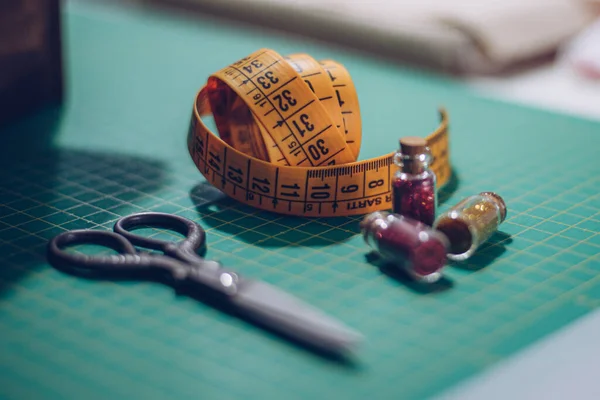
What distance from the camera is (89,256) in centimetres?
106

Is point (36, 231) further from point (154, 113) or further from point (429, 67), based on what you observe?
point (429, 67)

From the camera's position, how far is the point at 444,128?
57.4 inches

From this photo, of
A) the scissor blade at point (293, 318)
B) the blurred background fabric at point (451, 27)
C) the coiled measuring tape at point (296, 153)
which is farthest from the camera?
the blurred background fabric at point (451, 27)

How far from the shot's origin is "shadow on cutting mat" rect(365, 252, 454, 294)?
108 centimetres

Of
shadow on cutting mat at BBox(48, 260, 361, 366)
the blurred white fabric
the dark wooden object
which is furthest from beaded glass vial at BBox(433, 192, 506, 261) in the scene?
the dark wooden object

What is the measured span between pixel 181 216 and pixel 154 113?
63 centimetres

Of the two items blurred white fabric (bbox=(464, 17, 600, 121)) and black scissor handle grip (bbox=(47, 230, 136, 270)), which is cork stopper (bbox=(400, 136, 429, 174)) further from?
blurred white fabric (bbox=(464, 17, 600, 121))

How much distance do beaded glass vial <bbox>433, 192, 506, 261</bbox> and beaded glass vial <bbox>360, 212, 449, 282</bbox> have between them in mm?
36

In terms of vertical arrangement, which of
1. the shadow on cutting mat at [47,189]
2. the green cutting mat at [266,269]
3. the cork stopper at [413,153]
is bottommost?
the shadow on cutting mat at [47,189]

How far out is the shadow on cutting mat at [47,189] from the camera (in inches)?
46.3

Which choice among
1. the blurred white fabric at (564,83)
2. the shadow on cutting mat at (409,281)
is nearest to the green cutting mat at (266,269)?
the shadow on cutting mat at (409,281)

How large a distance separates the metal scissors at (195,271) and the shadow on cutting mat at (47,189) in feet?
0.26

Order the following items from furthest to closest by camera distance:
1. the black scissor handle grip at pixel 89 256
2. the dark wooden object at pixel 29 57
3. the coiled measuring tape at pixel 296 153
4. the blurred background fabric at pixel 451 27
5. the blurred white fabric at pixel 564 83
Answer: the blurred background fabric at pixel 451 27, the blurred white fabric at pixel 564 83, the dark wooden object at pixel 29 57, the coiled measuring tape at pixel 296 153, the black scissor handle grip at pixel 89 256

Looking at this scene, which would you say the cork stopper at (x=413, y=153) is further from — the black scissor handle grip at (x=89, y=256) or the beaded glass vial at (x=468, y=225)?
the black scissor handle grip at (x=89, y=256)
